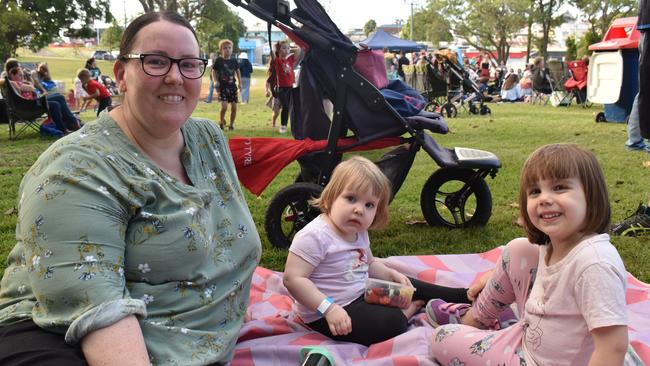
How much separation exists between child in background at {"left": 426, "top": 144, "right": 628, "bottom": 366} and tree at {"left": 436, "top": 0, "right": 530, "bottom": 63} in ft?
154

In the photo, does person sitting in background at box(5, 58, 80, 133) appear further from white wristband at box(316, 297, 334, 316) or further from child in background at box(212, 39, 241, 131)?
white wristband at box(316, 297, 334, 316)

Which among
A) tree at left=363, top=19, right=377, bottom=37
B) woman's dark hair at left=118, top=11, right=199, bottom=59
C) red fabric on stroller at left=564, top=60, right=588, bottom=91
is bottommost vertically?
red fabric on stroller at left=564, top=60, right=588, bottom=91

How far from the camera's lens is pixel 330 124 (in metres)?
3.92

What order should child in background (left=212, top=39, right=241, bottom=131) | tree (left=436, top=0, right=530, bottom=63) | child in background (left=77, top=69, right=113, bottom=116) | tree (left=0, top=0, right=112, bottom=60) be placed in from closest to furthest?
child in background (left=212, top=39, right=241, bottom=131), child in background (left=77, top=69, right=113, bottom=116), tree (left=0, top=0, right=112, bottom=60), tree (left=436, top=0, right=530, bottom=63)

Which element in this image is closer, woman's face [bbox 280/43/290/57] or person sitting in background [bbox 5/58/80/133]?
A: woman's face [bbox 280/43/290/57]

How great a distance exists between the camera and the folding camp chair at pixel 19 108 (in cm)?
989

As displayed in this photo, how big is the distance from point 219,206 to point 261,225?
2.56 meters

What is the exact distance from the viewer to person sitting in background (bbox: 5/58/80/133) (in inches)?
408

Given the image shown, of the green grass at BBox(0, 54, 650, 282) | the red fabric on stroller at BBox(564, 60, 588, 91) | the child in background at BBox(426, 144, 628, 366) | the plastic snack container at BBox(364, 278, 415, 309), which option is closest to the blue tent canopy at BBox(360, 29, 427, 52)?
the red fabric on stroller at BBox(564, 60, 588, 91)

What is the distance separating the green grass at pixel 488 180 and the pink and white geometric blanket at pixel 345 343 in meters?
0.45

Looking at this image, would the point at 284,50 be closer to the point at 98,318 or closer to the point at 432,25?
the point at 98,318

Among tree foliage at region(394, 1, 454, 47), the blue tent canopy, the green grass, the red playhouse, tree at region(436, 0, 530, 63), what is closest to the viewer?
the green grass

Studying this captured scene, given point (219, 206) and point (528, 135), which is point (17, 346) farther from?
point (528, 135)

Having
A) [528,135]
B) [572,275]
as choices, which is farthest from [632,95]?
[572,275]
